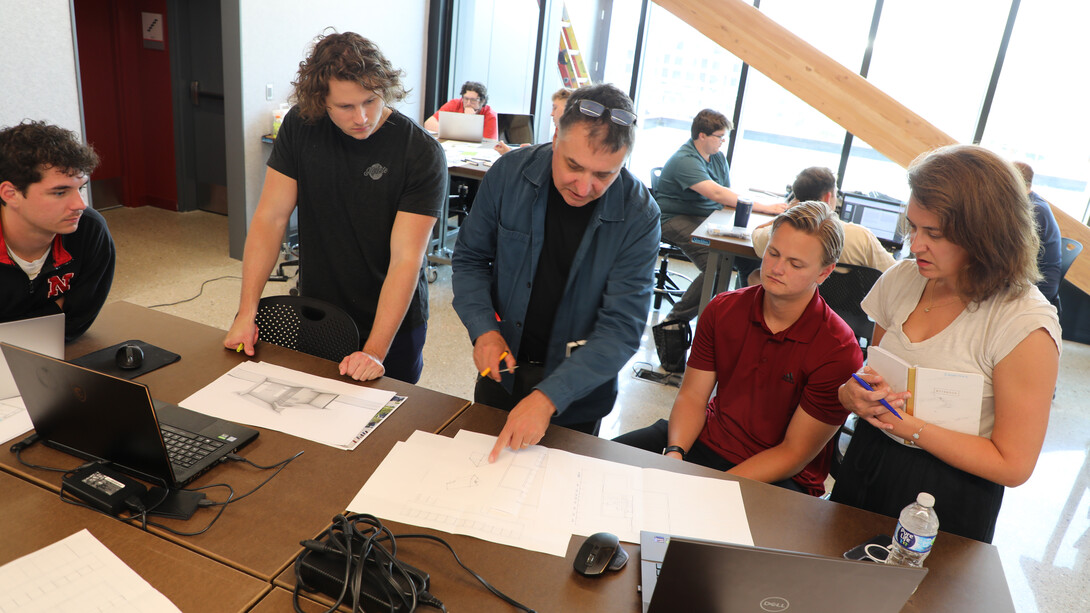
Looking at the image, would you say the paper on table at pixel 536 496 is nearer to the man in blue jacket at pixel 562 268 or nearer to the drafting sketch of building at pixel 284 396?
the man in blue jacket at pixel 562 268

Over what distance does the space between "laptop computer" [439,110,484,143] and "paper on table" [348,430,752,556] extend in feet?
15.9

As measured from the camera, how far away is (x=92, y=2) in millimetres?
5516

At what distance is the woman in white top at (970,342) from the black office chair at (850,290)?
1.63m

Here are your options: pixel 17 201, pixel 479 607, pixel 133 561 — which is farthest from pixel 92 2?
pixel 479 607

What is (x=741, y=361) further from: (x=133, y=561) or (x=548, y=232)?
(x=133, y=561)

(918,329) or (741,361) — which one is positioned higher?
(918,329)

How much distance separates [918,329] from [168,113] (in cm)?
641

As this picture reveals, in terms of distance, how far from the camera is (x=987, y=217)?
142 centimetres

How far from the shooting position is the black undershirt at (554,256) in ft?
5.78

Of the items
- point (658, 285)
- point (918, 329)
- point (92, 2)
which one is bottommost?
point (658, 285)

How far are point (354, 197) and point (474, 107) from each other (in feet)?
14.6

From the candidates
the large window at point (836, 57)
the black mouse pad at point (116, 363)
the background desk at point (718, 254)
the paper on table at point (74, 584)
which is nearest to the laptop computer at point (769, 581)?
the paper on table at point (74, 584)

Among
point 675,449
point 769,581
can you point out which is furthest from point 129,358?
point 769,581

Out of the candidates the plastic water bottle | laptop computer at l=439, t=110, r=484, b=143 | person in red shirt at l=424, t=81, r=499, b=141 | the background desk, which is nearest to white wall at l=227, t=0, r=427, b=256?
laptop computer at l=439, t=110, r=484, b=143
